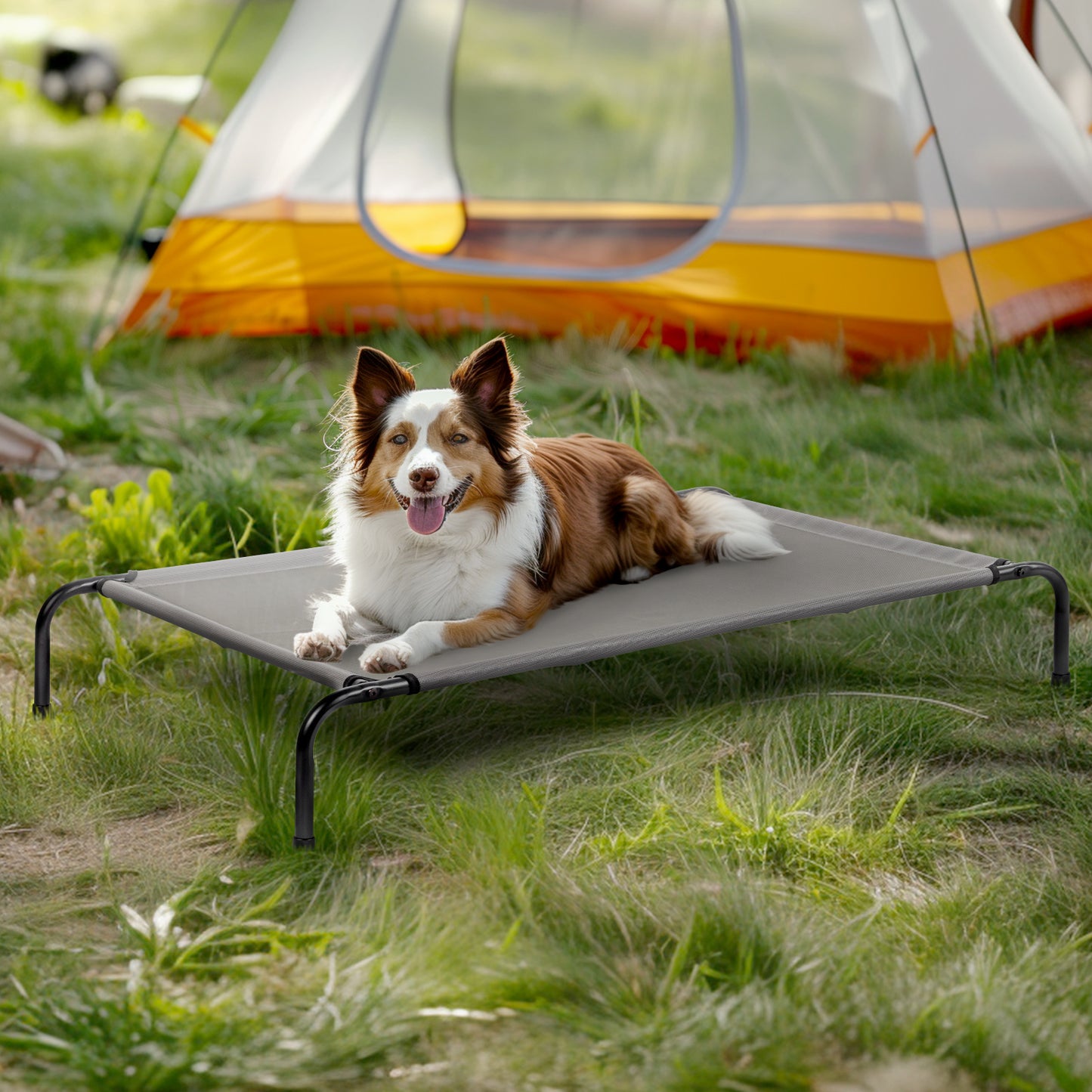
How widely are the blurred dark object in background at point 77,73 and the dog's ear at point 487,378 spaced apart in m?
11.4

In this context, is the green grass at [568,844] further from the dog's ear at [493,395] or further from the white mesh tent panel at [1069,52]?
the white mesh tent panel at [1069,52]

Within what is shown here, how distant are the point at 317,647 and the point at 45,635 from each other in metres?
0.73

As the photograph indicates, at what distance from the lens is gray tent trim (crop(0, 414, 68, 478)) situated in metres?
4.95

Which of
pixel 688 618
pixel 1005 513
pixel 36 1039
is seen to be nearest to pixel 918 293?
pixel 1005 513

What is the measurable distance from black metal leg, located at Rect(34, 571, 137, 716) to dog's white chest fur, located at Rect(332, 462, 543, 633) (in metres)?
0.61

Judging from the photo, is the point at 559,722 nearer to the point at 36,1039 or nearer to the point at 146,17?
the point at 36,1039

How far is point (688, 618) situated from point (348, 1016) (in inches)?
48.0

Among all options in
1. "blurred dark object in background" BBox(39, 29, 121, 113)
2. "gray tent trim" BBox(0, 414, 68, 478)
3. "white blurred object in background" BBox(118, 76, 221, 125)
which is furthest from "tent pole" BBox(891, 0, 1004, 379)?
"blurred dark object in background" BBox(39, 29, 121, 113)

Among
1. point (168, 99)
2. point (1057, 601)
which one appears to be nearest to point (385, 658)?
point (1057, 601)

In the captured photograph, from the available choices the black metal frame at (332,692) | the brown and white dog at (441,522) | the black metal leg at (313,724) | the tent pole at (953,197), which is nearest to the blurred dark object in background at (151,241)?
the tent pole at (953,197)

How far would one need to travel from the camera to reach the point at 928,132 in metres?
5.90

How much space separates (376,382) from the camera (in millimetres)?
3076

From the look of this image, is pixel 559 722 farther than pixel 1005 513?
No

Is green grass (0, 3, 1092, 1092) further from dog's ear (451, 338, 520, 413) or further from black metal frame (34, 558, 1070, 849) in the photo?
dog's ear (451, 338, 520, 413)
